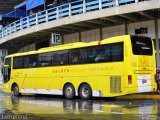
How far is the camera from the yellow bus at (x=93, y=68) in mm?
18984

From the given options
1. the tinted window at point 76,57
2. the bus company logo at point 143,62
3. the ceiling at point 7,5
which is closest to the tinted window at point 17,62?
the tinted window at point 76,57

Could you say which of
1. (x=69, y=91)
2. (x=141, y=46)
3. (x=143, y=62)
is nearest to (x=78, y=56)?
(x=69, y=91)

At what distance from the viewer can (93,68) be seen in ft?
67.7

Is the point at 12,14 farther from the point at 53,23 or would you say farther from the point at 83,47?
the point at 83,47

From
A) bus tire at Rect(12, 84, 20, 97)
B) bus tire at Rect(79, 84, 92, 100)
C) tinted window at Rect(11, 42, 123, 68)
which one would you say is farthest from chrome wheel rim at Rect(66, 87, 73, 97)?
bus tire at Rect(12, 84, 20, 97)

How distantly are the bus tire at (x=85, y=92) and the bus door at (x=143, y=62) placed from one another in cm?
301

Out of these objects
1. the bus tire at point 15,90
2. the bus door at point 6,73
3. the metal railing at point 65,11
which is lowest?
the bus tire at point 15,90

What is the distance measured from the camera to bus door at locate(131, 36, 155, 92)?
1909 centimetres

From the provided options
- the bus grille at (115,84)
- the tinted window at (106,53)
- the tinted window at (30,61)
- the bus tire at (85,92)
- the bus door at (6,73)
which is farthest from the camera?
the bus door at (6,73)

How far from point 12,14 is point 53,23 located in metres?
15.4

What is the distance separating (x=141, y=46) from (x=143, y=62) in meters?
0.81

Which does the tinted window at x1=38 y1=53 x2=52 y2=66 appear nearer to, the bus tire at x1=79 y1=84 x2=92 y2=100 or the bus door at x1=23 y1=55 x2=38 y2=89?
the bus door at x1=23 y1=55 x2=38 y2=89

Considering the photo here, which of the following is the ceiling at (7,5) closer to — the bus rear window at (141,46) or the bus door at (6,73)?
the bus door at (6,73)

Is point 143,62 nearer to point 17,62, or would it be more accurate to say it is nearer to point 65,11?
point 17,62
